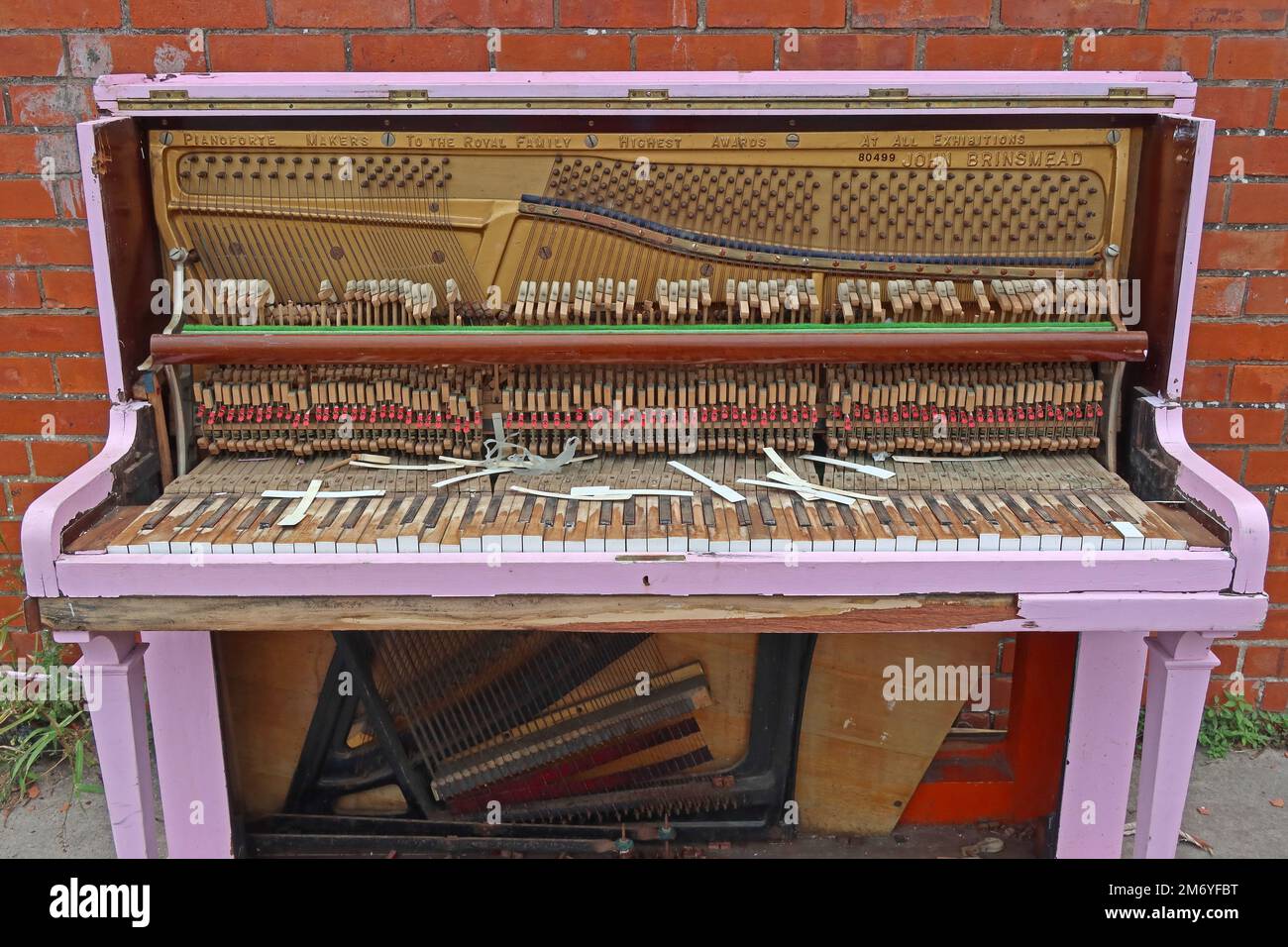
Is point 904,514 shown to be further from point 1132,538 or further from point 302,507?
point 302,507

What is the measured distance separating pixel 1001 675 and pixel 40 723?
2.82 metres

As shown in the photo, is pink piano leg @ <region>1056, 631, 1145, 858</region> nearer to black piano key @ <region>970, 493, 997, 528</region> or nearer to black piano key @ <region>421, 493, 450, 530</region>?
black piano key @ <region>970, 493, 997, 528</region>

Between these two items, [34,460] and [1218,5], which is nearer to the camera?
[1218,5]

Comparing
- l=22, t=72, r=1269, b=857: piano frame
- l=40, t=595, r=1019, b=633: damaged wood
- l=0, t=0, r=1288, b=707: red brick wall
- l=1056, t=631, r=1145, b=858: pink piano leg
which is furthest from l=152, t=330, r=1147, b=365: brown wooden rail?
l=0, t=0, r=1288, b=707: red brick wall

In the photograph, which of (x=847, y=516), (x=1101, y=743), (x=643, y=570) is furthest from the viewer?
(x=1101, y=743)

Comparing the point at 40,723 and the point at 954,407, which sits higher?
the point at 954,407

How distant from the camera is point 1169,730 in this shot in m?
2.24

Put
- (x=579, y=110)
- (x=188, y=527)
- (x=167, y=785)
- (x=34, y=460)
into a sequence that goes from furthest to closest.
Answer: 1. (x=34, y=460)
2. (x=167, y=785)
3. (x=579, y=110)
4. (x=188, y=527)

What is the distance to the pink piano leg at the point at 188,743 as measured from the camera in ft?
A: 8.40

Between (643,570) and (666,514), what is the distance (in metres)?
0.17

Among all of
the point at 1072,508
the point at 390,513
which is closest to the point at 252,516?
the point at 390,513

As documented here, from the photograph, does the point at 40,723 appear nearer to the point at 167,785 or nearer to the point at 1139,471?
the point at 167,785
